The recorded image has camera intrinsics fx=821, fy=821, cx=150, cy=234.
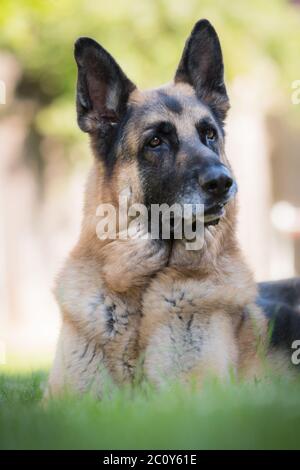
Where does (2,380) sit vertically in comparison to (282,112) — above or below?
below

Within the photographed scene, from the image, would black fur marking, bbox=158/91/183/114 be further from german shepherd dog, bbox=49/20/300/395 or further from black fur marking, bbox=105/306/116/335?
black fur marking, bbox=105/306/116/335

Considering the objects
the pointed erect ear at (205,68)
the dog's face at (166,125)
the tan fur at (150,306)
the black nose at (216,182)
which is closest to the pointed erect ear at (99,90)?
the dog's face at (166,125)

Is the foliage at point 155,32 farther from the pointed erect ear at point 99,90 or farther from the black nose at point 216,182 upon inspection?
the black nose at point 216,182

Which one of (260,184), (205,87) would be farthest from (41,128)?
(205,87)

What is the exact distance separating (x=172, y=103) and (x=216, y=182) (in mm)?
592

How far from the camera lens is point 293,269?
→ 14.1 m

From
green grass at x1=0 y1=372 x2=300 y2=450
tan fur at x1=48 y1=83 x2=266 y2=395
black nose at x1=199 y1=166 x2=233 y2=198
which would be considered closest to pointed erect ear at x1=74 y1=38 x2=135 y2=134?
tan fur at x1=48 y1=83 x2=266 y2=395

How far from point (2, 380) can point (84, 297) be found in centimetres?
95

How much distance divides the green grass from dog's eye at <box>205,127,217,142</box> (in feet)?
4.98

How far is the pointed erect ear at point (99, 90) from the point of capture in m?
4.48

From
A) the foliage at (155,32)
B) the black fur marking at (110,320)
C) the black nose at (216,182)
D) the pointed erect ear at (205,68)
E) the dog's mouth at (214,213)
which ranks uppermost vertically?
the foliage at (155,32)

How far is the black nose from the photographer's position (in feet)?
13.6

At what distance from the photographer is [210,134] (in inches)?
178
